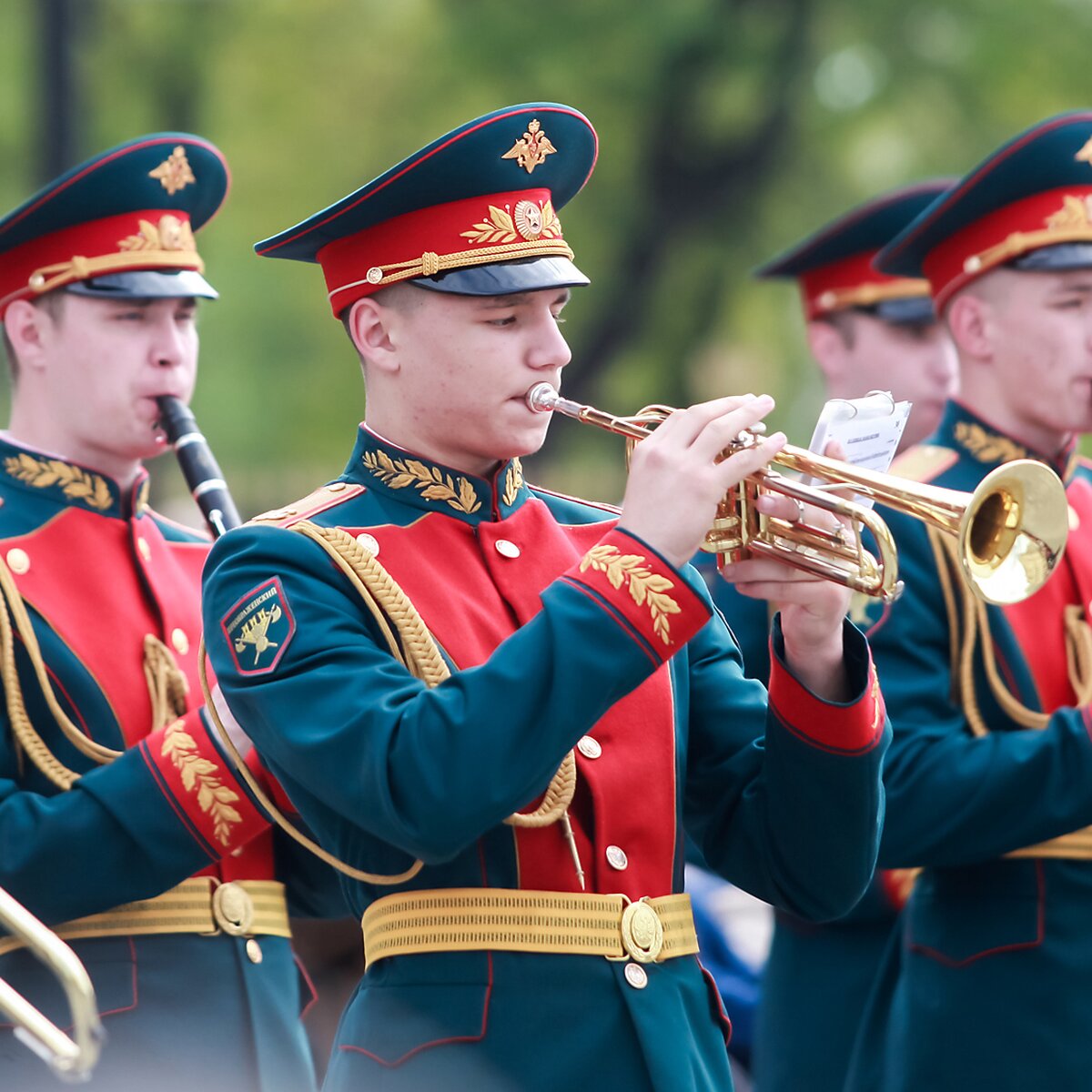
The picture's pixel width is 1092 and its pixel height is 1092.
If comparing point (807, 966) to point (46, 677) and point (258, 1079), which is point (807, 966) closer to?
point (258, 1079)

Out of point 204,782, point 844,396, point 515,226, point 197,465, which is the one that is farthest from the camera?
point 844,396

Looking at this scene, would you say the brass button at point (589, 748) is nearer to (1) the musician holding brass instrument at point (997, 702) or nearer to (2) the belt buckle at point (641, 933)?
(2) the belt buckle at point (641, 933)

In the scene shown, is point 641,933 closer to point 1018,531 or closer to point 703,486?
point 703,486

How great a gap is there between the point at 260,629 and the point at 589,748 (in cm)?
56

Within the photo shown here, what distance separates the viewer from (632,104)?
51.3ft

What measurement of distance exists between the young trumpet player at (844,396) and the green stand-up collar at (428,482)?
1812 mm

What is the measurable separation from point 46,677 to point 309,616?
49.8 inches

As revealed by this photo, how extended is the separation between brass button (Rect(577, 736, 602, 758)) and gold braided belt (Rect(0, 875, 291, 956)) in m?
1.35

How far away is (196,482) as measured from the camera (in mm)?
4906

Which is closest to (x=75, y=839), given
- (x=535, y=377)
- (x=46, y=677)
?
(x=46, y=677)

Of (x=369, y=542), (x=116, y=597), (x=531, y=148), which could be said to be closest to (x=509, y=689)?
(x=369, y=542)

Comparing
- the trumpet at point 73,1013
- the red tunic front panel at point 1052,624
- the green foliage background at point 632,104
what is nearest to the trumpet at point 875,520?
the trumpet at point 73,1013

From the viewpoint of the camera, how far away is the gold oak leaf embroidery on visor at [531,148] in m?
3.68

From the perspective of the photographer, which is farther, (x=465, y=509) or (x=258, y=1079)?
A: (x=258, y=1079)
